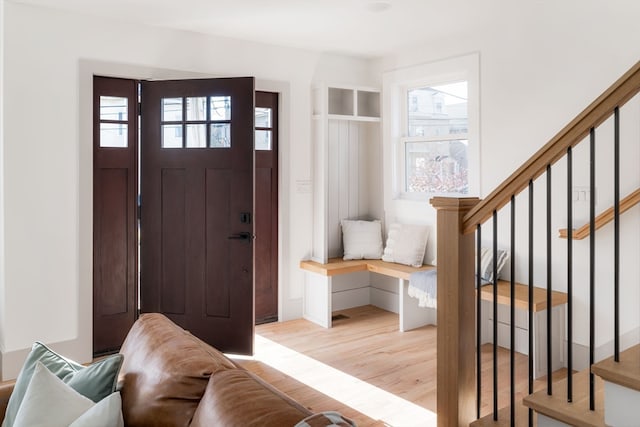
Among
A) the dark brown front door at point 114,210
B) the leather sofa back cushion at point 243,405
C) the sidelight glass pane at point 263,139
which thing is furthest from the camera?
the sidelight glass pane at point 263,139

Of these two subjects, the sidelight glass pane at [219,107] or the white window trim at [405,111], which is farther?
the white window trim at [405,111]

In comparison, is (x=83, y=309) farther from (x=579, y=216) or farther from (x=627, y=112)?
(x=627, y=112)

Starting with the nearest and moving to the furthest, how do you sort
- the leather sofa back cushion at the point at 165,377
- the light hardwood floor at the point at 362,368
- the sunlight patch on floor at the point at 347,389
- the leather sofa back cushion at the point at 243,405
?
1. the leather sofa back cushion at the point at 243,405
2. the leather sofa back cushion at the point at 165,377
3. the sunlight patch on floor at the point at 347,389
4. the light hardwood floor at the point at 362,368

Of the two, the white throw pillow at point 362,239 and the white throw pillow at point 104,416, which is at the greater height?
the white throw pillow at point 362,239

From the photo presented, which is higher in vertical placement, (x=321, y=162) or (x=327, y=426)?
(x=321, y=162)

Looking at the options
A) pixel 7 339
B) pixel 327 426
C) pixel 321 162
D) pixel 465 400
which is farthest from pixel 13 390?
pixel 321 162

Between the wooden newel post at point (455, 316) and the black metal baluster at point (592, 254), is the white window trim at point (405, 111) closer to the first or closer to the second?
the wooden newel post at point (455, 316)

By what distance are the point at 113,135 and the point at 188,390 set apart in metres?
2.91

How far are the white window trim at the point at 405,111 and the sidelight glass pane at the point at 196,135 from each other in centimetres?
194

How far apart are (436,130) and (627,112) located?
5.50ft

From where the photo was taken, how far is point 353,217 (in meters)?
5.20

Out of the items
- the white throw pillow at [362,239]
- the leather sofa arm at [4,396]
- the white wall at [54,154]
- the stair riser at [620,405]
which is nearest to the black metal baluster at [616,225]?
the stair riser at [620,405]

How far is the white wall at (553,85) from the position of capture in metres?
3.28

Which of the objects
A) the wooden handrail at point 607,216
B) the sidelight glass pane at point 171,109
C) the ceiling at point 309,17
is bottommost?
the wooden handrail at point 607,216
